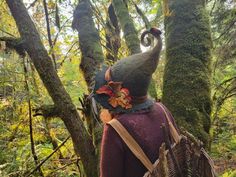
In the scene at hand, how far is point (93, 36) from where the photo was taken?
3900 mm

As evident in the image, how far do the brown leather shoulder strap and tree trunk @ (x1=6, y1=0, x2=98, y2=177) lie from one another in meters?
1.67

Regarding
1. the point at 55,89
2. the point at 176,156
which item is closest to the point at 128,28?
the point at 55,89

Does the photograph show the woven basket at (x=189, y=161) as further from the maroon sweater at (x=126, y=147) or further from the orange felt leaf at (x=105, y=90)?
the orange felt leaf at (x=105, y=90)

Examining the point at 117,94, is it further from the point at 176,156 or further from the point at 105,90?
the point at 176,156

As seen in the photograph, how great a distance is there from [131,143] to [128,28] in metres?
2.47

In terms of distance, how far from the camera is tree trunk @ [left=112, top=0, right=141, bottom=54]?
12.9 feet

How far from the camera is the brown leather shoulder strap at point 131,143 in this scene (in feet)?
5.86

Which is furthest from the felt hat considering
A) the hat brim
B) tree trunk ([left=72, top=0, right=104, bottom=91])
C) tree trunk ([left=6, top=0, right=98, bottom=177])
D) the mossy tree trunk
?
tree trunk ([left=72, top=0, right=104, bottom=91])

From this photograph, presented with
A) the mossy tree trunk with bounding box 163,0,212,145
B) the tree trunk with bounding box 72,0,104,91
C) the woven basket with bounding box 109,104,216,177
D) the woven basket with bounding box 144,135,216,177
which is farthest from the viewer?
the tree trunk with bounding box 72,0,104,91

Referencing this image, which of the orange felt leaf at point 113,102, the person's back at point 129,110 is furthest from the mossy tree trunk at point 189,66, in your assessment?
the orange felt leaf at point 113,102

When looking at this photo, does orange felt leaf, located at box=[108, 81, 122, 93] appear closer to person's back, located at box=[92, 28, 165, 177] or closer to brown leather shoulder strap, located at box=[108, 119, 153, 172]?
person's back, located at box=[92, 28, 165, 177]

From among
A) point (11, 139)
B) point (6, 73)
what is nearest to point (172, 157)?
point (6, 73)

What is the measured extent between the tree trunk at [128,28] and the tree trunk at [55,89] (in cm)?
104

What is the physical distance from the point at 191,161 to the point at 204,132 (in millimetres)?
1124
